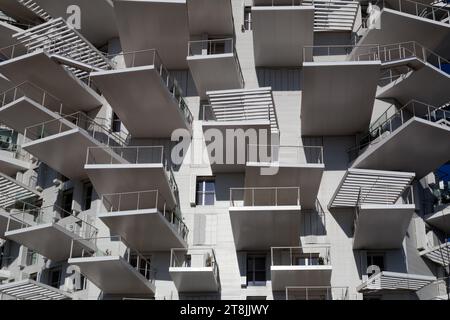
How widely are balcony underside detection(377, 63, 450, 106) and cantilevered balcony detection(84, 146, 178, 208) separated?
25.9ft

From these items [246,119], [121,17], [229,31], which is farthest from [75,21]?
[246,119]

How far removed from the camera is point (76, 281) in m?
25.1

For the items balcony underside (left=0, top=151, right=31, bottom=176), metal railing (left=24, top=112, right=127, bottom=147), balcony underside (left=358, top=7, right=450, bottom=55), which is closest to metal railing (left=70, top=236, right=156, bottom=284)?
metal railing (left=24, top=112, right=127, bottom=147)

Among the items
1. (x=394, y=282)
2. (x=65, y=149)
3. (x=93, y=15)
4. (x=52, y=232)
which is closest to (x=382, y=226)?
(x=394, y=282)

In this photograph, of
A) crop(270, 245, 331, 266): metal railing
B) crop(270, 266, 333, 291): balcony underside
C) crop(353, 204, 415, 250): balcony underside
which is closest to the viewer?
crop(270, 266, 333, 291): balcony underside

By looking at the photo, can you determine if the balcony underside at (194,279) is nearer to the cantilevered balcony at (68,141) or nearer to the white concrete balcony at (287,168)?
the white concrete balcony at (287,168)

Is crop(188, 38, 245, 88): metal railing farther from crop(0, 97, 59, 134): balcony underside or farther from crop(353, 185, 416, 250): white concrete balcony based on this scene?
crop(353, 185, 416, 250): white concrete balcony

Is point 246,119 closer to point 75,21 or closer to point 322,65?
point 322,65

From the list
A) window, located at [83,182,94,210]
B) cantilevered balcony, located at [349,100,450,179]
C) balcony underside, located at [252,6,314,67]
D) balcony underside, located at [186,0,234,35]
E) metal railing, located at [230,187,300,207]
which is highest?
balcony underside, located at [186,0,234,35]

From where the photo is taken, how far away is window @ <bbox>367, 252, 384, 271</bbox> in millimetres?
23578

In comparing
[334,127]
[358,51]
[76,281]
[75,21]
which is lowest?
[76,281]

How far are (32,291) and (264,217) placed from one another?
26.3 ft
